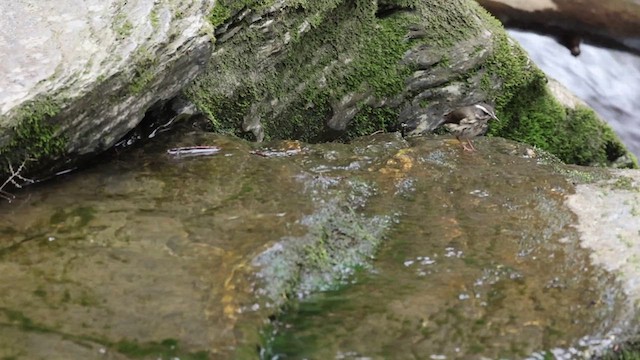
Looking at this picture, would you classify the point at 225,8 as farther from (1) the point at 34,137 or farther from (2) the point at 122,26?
(1) the point at 34,137

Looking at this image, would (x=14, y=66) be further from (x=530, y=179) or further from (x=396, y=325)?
(x=530, y=179)

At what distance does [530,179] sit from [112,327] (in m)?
2.85

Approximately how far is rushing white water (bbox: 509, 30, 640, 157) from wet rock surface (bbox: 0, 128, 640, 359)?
5627mm

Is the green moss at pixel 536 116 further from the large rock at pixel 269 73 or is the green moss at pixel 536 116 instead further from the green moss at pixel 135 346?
the green moss at pixel 135 346

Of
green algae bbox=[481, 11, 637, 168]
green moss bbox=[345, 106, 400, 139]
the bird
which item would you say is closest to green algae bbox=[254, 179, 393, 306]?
green moss bbox=[345, 106, 400, 139]

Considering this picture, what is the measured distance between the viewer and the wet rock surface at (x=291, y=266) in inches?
90.5

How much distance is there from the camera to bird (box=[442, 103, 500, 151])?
555 centimetres

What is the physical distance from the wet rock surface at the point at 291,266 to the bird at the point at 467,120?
173 cm

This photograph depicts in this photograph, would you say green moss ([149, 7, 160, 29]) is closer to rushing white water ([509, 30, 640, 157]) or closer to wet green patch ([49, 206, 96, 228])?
wet green patch ([49, 206, 96, 228])

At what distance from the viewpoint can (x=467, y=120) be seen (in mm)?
5559

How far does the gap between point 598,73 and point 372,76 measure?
5360mm

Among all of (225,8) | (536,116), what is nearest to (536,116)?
(536,116)

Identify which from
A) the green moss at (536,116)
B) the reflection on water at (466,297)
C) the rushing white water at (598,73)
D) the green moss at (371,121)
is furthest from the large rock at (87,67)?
the rushing white water at (598,73)

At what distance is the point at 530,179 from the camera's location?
13.4ft
